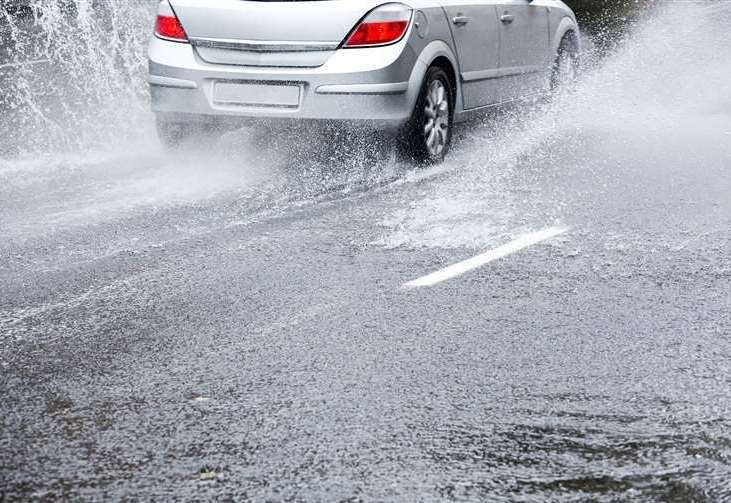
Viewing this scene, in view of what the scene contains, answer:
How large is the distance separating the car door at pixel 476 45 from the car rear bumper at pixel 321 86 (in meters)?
0.81

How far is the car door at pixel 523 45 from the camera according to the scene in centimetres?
1016

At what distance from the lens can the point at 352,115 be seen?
8.52 meters

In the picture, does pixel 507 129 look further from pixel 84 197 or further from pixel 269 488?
pixel 269 488

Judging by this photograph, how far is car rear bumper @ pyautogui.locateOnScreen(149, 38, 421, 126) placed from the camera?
8.50m

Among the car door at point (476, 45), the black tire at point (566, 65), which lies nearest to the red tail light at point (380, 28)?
the car door at point (476, 45)

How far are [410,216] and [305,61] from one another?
163cm

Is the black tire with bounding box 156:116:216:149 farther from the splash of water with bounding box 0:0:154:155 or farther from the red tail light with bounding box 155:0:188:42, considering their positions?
the splash of water with bounding box 0:0:154:155

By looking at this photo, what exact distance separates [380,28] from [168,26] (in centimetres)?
149

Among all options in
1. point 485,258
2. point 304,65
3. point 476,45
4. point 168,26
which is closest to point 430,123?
point 476,45

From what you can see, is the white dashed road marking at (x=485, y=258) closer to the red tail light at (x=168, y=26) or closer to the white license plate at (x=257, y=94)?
the white license plate at (x=257, y=94)

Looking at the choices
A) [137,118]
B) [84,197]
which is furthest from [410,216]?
[137,118]

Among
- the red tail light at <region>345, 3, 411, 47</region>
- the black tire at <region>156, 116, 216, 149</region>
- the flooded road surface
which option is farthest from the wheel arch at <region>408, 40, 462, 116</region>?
the black tire at <region>156, 116, 216, 149</region>

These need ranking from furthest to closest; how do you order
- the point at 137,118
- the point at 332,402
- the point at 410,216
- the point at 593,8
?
1. the point at 593,8
2. the point at 137,118
3. the point at 410,216
4. the point at 332,402

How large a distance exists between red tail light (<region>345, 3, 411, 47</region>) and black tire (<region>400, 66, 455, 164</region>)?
1.45 ft
